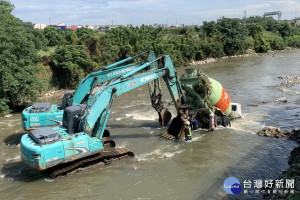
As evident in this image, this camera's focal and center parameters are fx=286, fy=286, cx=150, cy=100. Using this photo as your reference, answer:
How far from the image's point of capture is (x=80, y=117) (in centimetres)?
1205

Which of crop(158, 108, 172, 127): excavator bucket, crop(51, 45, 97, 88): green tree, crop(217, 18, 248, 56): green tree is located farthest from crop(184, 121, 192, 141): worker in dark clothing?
crop(217, 18, 248, 56): green tree

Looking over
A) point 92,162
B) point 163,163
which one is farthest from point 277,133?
point 92,162

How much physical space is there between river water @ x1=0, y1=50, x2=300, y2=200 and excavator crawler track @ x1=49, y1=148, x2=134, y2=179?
0.25 m

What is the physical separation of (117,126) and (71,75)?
1356 cm

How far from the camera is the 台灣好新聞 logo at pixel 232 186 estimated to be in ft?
34.6

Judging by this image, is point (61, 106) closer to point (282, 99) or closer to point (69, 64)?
point (69, 64)

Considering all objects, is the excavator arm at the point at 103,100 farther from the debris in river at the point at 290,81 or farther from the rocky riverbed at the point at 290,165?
the debris in river at the point at 290,81

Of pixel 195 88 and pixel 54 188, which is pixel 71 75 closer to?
pixel 195 88

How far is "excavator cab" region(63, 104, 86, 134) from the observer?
38.9 feet

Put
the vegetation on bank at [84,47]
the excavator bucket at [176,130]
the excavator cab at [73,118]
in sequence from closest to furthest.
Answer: the excavator cab at [73,118], the excavator bucket at [176,130], the vegetation on bank at [84,47]

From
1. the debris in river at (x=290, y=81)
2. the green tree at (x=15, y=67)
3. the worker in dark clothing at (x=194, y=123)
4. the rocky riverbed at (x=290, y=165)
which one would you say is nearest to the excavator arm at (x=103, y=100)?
the worker in dark clothing at (x=194, y=123)

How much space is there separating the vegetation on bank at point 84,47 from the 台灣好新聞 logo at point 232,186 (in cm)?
1586

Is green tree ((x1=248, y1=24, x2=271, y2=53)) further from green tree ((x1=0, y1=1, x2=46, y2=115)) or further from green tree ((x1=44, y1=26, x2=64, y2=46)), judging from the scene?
green tree ((x1=0, y1=1, x2=46, y2=115))

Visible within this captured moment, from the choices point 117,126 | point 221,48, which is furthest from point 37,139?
point 221,48
